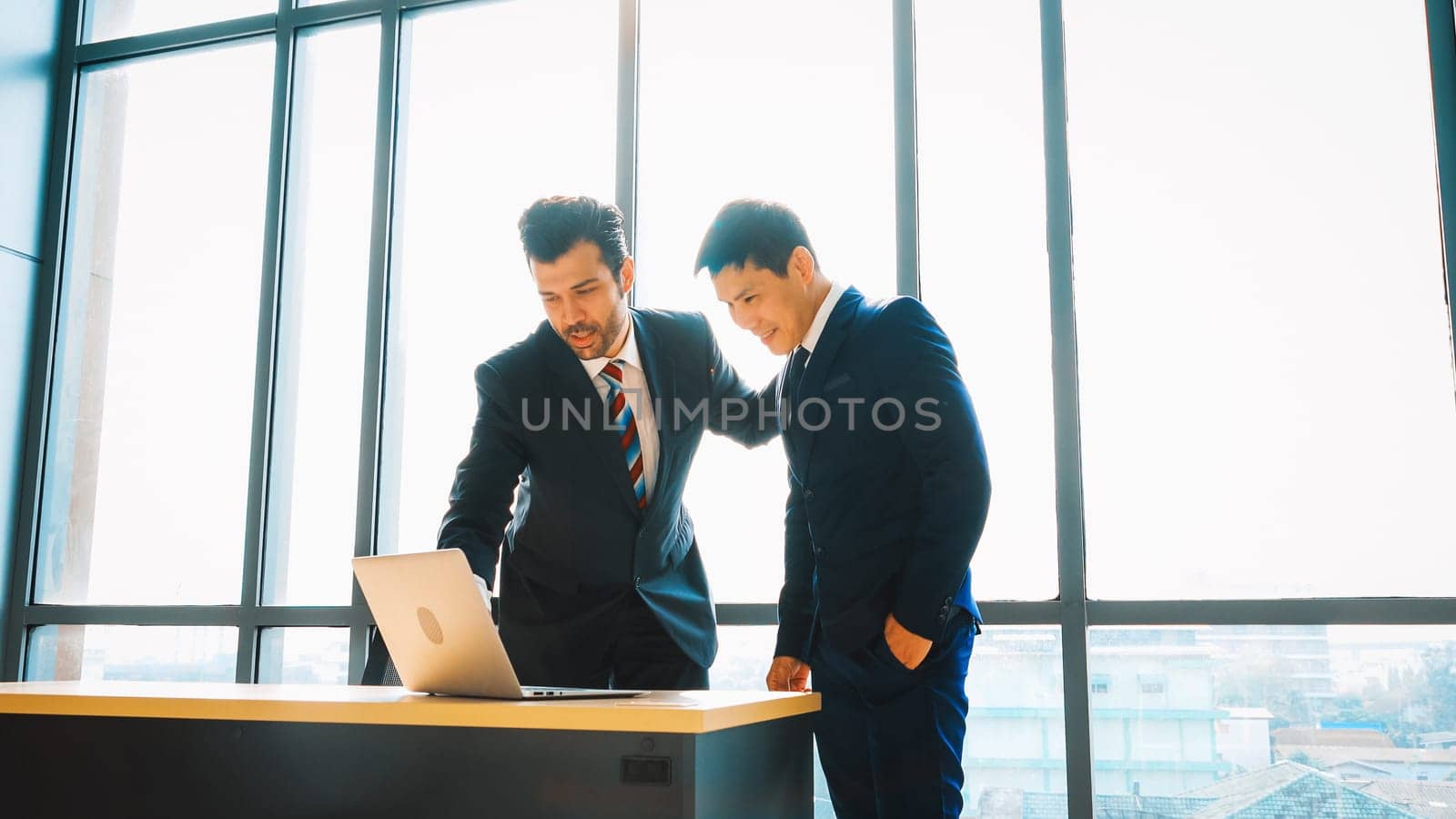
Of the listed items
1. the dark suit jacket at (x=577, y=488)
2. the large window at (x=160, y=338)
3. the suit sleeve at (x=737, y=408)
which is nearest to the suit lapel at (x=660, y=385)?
the dark suit jacket at (x=577, y=488)

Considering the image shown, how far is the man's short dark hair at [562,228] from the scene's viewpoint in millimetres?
2346

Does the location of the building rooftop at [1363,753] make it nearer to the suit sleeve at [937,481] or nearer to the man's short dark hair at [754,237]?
the suit sleeve at [937,481]

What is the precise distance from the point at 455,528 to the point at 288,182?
6.72 ft

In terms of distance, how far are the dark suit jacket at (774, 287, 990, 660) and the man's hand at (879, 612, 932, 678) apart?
0.02m

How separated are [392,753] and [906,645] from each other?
0.81 m

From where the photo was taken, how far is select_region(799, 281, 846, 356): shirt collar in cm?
214

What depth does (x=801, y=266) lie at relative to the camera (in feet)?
7.13

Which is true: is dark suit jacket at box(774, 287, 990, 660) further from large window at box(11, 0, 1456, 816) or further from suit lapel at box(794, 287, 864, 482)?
large window at box(11, 0, 1456, 816)

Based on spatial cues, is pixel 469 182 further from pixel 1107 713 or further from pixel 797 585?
pixel 1107 713

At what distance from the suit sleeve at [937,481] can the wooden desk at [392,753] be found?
246 millimetres

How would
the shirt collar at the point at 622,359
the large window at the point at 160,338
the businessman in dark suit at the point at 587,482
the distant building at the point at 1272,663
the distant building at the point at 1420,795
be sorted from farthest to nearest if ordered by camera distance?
the large window at the point at 160,338 → the distant building at the point at 1272,663 → the distant building at the point at 1420,795 → the shirt collar at the point at 622,359 → the businessman in dark suit at the point at 587,482

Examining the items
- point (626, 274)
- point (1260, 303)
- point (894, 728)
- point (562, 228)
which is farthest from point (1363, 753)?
point (562, 228)

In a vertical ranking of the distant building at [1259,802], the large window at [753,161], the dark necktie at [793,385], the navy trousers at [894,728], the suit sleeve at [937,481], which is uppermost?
the large window at [753,161]

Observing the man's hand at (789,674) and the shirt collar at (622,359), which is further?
the shirt collar at (622,359)
